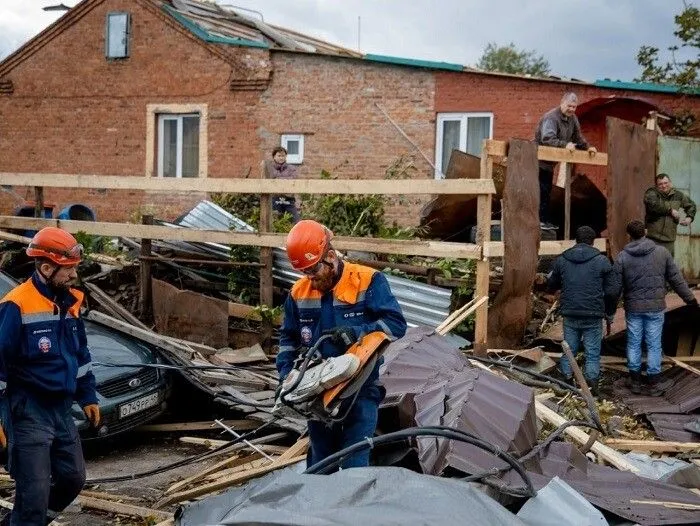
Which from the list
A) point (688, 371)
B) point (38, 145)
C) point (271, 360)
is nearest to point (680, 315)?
point (688, 371)

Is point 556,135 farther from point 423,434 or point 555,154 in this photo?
point 423,434

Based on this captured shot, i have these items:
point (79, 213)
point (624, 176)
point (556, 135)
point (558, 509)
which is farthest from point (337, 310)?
point (79, 213)

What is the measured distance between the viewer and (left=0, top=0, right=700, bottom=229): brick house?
53.0 feet

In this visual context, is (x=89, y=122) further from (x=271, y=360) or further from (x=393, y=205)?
(x=271, y=360)

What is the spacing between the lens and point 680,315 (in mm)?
10820

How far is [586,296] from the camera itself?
31.8 feet

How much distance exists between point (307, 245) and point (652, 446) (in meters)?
4.19

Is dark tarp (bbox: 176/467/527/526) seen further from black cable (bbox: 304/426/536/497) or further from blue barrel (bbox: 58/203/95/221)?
blue barrel (bbox: 58/203/95/221)

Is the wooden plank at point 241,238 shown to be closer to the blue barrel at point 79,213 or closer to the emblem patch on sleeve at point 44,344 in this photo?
the blue barrel at point 79,213

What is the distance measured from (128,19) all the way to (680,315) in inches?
485

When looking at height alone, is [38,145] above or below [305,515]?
above

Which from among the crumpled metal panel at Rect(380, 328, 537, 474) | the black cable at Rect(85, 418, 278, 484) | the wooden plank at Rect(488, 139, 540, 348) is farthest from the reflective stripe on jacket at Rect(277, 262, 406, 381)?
the wooden plank at Rect(488, 139, 540, 348)

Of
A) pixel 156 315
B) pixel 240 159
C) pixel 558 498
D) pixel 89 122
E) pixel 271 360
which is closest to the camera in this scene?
pixel 558 498

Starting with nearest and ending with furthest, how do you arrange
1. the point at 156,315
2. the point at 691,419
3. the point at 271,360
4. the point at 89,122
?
the point at 691,419
the point at 271,360
the point at 156,315
the point at 89,122
